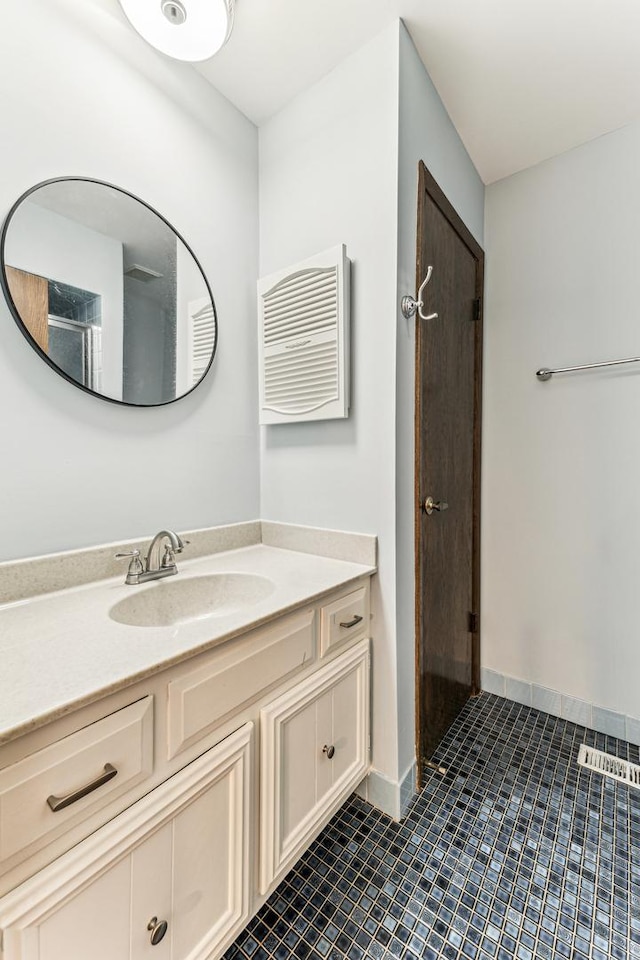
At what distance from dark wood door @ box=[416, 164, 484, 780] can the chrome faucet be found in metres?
0.80

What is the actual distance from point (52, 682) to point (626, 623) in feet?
6.58

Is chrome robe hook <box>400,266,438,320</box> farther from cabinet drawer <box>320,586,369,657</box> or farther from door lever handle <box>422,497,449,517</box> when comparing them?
cabinet drawer <box>320,586,369,657</box>

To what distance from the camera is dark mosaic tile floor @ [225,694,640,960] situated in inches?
39.1

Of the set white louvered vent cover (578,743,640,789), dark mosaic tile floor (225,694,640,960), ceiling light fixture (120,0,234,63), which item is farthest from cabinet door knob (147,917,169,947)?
ceiling light fixture (120,0,234,63)

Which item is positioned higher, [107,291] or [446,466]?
[107,291]

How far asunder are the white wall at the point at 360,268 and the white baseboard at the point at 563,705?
0.93m

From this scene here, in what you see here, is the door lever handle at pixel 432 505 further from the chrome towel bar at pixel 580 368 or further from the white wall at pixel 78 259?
the white wall at pixel 78 259

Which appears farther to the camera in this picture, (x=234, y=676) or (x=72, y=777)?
(x=234, y=676)

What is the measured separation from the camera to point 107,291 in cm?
122

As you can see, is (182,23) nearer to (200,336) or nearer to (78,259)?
(78,259)

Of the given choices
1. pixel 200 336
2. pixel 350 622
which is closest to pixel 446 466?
pixel 350 622

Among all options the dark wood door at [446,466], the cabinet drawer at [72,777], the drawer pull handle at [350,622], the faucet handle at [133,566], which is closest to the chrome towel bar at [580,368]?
the dark wood door at [446,466]

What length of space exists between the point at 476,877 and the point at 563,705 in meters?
0.97

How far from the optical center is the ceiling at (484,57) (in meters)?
1.26
